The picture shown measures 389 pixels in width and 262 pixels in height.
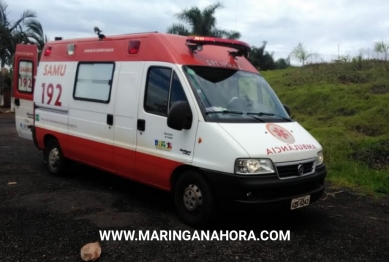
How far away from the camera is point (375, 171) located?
24.8 feet

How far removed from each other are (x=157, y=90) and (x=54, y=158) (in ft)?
9.80

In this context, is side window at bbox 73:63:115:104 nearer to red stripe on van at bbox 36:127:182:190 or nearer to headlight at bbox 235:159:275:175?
red stripe on van at bbox 36:127:182:190

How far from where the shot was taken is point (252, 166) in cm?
439

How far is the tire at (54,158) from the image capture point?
715cm

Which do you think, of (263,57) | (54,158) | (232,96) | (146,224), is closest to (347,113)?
(232,96)

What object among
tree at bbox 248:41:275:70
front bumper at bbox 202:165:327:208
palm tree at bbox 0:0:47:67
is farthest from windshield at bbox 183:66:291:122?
tree at bbox 248:41:275:70

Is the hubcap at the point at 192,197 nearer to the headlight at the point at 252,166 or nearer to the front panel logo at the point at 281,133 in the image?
the headlight at the point at 252,166

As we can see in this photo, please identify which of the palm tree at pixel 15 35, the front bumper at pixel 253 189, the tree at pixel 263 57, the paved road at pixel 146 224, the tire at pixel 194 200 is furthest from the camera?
the tree at pixel 263 57

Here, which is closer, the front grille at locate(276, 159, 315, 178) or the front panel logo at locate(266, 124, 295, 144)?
the front grille at locate(276, 159, 315, 178)

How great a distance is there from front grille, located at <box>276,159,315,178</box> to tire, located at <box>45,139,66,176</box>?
411 centimetres

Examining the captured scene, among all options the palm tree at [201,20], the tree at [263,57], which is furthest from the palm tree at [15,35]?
the tree at [263,57]

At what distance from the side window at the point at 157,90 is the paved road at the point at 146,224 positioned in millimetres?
1367

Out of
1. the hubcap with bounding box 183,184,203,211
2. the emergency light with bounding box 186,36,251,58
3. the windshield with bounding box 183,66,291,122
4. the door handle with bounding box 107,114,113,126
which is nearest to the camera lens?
the hubcap with bounding box 183,184,203,211

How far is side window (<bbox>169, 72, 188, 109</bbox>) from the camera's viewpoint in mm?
4980
